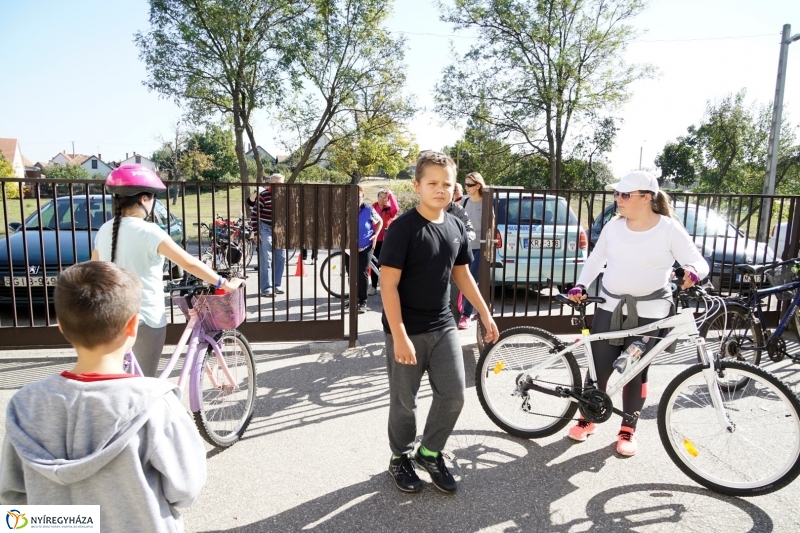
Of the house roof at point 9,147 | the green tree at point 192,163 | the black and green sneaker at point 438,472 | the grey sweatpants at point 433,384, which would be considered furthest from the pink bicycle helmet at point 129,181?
the house roof at point 9,147

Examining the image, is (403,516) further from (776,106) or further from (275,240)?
(776,106)

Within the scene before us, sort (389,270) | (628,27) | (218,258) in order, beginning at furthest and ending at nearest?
1. (628,27)
2. (218,258)
3. (389,270)

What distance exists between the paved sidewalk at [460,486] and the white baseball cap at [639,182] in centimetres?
175

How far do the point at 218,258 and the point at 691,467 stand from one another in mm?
9368

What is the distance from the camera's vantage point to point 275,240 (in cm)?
589

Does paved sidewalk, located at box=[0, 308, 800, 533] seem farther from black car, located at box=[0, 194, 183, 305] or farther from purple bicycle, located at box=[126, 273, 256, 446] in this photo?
black car, located at box=[0, 194, 183, 305]

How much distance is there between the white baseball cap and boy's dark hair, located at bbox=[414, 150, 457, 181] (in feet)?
4.29

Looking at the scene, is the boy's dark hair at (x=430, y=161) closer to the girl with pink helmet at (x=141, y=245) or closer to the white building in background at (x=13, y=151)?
the girl with pink helmet at (x=141, y=245)

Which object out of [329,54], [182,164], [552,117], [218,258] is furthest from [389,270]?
[182,164]

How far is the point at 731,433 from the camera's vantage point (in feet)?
10.8

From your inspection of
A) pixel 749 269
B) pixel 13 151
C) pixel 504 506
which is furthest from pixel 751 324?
pixel 13 151

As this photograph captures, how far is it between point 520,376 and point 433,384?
3.05 feet

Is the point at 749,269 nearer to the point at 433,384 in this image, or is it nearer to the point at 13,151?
the point at 433,384

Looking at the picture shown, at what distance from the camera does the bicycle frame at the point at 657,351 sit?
10.7ft
